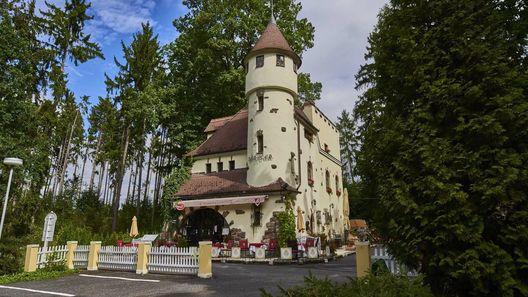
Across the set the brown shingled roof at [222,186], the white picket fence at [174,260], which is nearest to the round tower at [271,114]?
the brown shingled roof at [222,186]

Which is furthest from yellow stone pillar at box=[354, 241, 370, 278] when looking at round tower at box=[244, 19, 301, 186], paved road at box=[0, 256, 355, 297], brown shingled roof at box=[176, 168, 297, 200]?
round tower at box=[244, 19, 301, 186]

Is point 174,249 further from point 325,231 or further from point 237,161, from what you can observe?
point 325,231

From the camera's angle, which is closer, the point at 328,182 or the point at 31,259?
the point at 31,259

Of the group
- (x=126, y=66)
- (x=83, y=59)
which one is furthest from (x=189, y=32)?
(x=83, y=59)

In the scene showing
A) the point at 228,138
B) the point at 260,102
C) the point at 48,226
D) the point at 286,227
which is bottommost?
the point at 48,226

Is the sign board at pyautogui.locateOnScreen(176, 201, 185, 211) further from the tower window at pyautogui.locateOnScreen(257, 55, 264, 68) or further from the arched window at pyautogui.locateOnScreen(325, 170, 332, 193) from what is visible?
the arched window at pyautogui.locateOnScreen(325, 170, 332, 193)

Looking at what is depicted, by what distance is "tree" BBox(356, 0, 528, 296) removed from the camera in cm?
494

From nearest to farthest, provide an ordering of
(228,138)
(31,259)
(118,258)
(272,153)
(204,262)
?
(204,262) < (31,259) < (118,258) < (272,153) < (228,138)

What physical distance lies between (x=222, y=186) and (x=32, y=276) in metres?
11.1

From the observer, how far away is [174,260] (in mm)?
12203

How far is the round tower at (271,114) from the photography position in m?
20.4

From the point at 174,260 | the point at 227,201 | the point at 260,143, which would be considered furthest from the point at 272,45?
the point at 174,260

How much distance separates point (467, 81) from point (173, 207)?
1926 centimetres

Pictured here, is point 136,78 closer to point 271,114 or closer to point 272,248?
point 271,114
